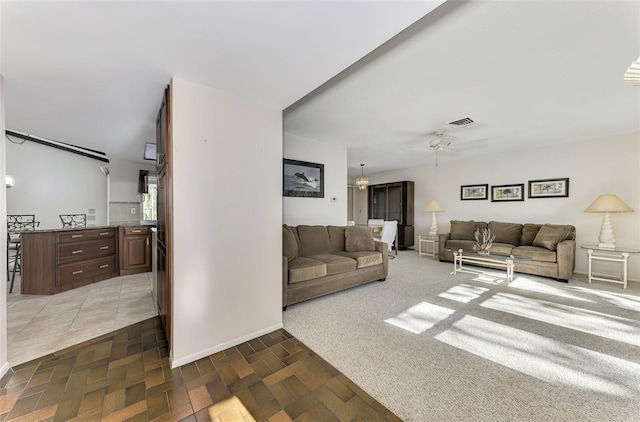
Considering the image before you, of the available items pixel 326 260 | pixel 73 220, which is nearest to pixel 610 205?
pixel 326 260

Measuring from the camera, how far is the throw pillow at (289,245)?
320 cm

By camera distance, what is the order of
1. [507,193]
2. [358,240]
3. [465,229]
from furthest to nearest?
[465,229] → [507,193] → [358,240]

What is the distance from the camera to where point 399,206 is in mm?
7086

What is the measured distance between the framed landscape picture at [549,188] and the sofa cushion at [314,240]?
4.47m

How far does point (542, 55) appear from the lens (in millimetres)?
1927

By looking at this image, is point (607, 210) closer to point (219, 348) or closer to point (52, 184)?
point (219, 348)

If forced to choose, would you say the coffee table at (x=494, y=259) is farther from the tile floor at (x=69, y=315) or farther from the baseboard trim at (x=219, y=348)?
the tile floor at (x=69, y=315)

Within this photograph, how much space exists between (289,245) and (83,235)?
322 cm

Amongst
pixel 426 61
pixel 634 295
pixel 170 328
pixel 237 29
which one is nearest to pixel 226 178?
pixel 237 29

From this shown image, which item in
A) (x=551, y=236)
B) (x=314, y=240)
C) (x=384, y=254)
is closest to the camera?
(x=314, y=240)

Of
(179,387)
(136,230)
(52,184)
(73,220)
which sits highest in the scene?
(52,184)

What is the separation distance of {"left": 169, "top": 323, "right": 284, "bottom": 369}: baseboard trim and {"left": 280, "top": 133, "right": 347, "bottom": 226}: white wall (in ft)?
6.81

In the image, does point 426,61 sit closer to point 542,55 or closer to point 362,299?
point 542,55

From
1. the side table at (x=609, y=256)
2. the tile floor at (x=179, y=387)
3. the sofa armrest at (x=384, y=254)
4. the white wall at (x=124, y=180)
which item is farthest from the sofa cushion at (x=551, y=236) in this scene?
the white wall at (x=124, y=180)
